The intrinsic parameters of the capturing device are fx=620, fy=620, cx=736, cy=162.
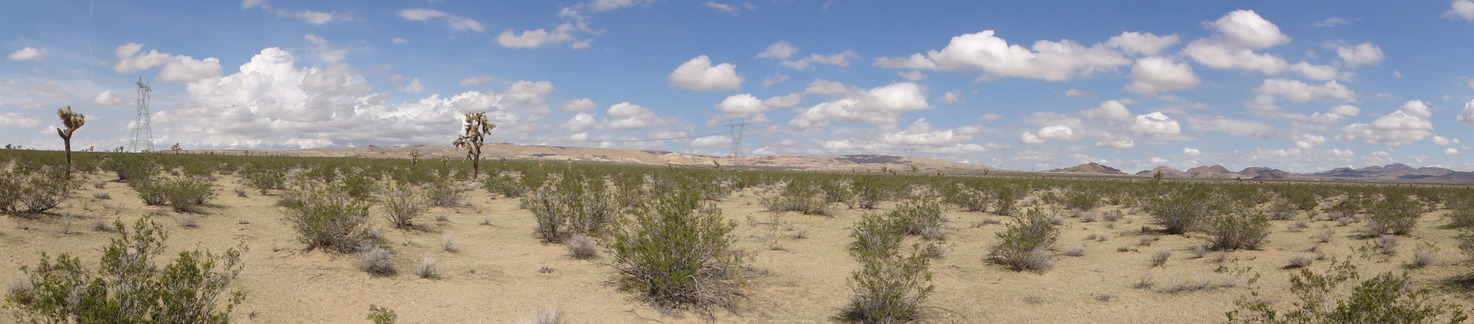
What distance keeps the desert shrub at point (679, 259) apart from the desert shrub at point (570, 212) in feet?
15.1

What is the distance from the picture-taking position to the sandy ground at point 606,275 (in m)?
9.12

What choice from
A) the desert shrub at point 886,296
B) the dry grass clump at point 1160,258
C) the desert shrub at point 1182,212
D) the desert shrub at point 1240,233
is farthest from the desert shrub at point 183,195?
the desert shrub at point 1182,212

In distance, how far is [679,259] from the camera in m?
9.55

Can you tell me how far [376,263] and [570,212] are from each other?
Answer: 4947 mm

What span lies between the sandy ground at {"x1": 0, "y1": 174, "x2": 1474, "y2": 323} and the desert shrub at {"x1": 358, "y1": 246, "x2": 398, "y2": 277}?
0.19m

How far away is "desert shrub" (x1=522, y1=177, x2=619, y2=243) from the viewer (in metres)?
14.8

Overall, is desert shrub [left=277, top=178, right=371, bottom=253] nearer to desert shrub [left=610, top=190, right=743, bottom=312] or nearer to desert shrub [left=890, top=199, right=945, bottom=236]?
desert shrub [left=610, top=190, right=743, bottom=312]

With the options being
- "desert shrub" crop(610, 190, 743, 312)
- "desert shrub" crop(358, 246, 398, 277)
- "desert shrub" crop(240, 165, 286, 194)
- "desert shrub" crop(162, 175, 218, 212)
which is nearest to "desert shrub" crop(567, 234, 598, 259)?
"desert shrub" crop(610, 190, 743, 312)

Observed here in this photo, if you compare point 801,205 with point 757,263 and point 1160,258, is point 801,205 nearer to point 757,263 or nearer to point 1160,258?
point 757,263

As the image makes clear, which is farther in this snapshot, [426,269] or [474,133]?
[474,133]

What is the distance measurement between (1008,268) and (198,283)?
12930mm

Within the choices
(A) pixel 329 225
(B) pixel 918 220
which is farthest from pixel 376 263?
(B) pixel 918 220

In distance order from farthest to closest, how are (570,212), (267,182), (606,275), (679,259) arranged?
(267,182) < (570,212) < (606,275) < (679,259)

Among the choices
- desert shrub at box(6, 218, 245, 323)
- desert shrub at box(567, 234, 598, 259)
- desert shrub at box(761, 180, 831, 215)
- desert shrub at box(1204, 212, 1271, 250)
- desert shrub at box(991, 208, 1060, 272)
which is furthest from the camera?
desert shrub at box(761, 180, 831, 215)
